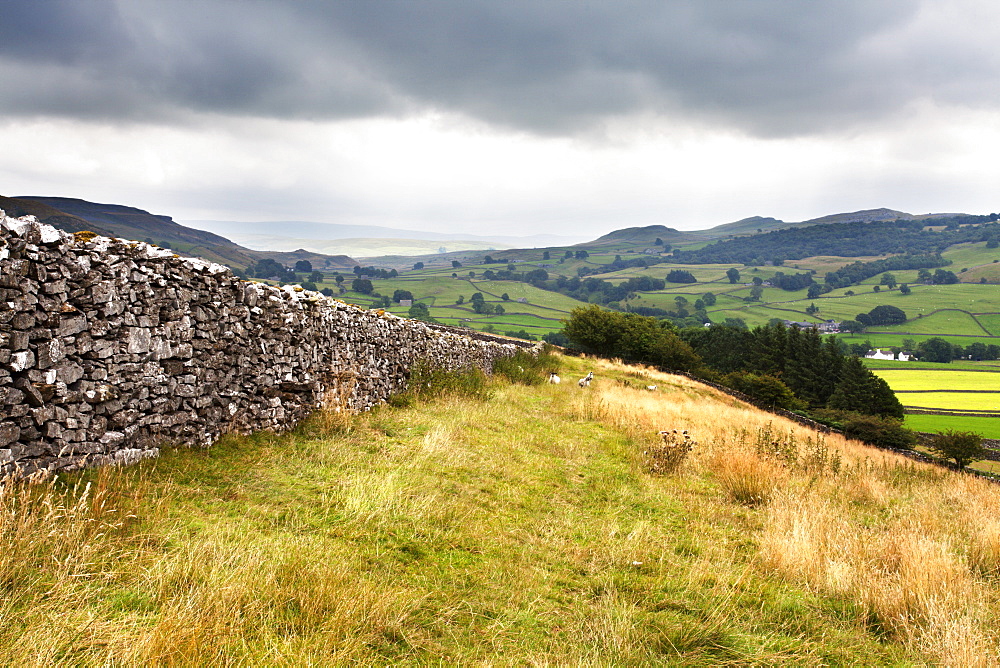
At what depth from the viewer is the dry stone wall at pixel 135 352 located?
184 inches

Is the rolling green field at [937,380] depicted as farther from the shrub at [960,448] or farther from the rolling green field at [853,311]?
the shrub at [960,448]

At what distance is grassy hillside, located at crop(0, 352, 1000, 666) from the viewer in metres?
3.33

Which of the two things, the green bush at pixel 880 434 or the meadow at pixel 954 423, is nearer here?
the green bush at pixel 880 434

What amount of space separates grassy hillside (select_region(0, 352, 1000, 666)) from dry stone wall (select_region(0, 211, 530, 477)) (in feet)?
1.45

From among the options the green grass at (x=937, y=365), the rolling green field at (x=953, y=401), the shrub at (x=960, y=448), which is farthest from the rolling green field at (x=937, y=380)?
the shrub at (x=960, y=448)

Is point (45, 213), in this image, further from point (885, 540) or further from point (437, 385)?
point (885, 540)

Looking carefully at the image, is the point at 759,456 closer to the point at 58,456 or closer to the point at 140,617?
the point at 140,617

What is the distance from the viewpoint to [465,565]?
472 cm

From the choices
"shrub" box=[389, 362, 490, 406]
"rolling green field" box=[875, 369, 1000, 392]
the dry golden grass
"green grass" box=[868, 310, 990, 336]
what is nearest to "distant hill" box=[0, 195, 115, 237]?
"shrub" box=[389, 362, 490, 406]

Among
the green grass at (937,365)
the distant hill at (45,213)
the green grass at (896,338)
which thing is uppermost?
the distant hill at (45,213)

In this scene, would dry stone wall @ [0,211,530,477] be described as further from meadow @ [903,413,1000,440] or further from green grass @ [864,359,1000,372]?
green grass @ [864,359,1000,372]

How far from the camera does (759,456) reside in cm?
924

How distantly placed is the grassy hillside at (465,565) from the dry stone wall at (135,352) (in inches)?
17.4

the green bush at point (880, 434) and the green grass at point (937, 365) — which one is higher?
the green bush at point (880, 434)
